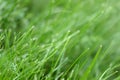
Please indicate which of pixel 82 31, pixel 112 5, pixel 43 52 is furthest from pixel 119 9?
pixel 43 52

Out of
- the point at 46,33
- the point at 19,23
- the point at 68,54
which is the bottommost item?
the point at 68,54

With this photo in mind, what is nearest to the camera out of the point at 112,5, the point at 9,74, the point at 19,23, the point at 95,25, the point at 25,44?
the point at 9,74

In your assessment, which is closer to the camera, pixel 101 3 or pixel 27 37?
pixel 27 37

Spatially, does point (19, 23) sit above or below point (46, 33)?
above

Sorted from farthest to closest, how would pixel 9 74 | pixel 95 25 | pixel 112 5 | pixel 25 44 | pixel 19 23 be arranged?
pixel 112 5
pixel 95 25
pixel 19 23
pixel 25 44
pixel 9 74

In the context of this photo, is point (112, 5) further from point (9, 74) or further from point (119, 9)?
point (9, 74)

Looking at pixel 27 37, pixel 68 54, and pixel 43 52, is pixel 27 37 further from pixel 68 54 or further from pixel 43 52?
pixel 68 54
